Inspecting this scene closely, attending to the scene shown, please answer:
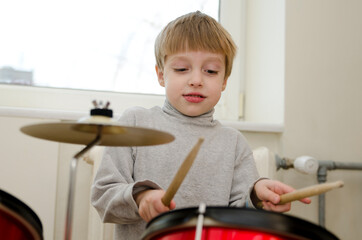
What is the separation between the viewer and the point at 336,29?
1.57 meters

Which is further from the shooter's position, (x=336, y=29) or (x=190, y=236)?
(x=336, y=29)

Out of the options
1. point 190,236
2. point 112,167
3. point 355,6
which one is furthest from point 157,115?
point 355,6

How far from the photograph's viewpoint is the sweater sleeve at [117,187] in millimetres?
813

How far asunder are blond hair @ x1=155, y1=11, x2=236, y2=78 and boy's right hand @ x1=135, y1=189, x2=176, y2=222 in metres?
0.38

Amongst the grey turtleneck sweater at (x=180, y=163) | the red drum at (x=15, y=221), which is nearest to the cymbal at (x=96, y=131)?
the red drum at (x=15, y=221)

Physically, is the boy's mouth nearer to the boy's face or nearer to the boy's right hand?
the boy's face

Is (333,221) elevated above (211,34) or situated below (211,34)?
below

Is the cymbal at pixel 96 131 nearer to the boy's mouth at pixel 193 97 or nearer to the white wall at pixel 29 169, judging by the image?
the boy's mouth at pixel 193 97

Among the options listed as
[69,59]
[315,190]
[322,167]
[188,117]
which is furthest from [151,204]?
[69,59]

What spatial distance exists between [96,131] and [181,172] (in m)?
0.14

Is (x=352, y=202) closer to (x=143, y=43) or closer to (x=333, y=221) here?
(x=333, y=221)

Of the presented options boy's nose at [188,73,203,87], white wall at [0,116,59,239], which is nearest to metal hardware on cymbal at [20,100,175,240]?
boy's nose at [188,73,203,87]

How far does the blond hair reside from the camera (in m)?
1.03

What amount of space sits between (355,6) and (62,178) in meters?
1.14
